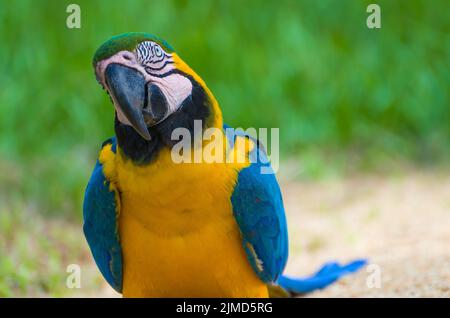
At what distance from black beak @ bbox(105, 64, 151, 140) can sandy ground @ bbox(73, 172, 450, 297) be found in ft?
3.88

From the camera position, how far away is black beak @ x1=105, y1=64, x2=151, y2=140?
6.48ft

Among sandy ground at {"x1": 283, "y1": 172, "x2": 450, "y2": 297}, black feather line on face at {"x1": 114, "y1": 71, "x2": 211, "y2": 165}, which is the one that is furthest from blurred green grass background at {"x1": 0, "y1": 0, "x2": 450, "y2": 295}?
black feather line on face at {"x1": 114, "y1": 71, "x2": 211, "y2": 165}

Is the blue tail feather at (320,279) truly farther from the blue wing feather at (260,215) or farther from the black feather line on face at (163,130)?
the black feather line on face at (163,130)

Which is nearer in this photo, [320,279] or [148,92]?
[148,92]

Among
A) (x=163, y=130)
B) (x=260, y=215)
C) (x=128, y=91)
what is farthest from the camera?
(x=260, y=215)

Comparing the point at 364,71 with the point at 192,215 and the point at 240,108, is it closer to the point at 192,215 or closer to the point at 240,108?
the point at 240,108

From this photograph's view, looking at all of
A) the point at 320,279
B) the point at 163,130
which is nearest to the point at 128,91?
the point at 163,130

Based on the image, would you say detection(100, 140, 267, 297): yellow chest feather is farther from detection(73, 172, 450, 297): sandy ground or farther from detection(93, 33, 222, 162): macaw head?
detection(73, 172, 450, 297): sandy ground

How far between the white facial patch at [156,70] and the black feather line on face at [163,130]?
2 cm

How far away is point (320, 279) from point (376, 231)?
3.29ft

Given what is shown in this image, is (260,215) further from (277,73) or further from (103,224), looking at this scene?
(277,73)

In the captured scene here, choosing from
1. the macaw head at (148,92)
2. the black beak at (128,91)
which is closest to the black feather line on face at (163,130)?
the macaw head at (148,92)

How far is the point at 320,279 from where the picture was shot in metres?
2.94
